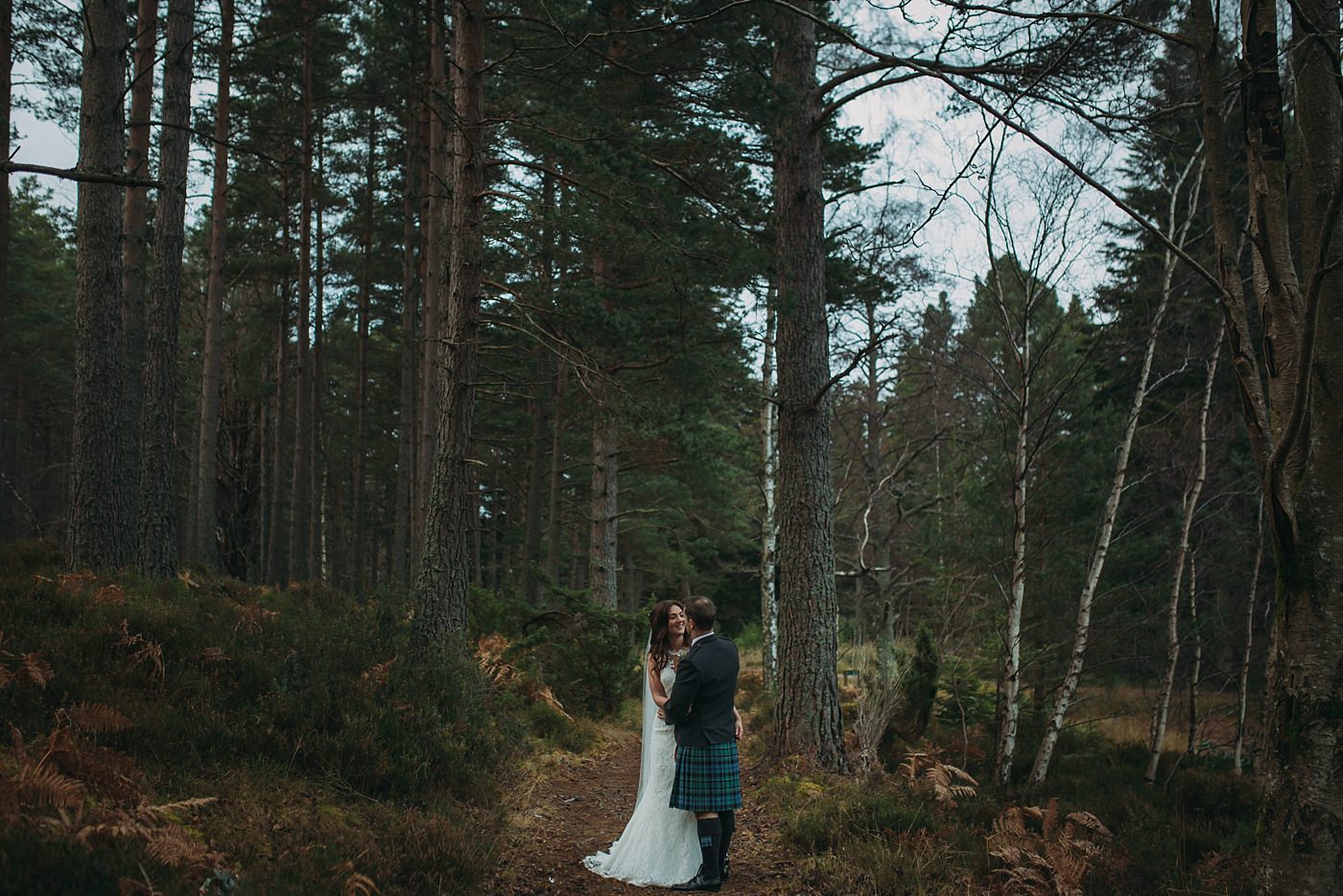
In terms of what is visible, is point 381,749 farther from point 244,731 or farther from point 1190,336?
point 1190,336

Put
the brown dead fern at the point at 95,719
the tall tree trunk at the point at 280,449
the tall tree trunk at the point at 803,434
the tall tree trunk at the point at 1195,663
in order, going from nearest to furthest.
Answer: the brown dead fern at the point at 95,719
the tall tree trunk at the point at 803,434
the tall tree trunk at the point at 1195,663
the tall tree trunk at the point at 280,449

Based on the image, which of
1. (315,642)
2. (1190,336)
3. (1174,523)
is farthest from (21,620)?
(1174,523)

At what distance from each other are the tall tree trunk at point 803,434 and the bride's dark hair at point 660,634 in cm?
270

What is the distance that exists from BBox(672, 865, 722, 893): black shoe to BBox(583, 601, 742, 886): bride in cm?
5

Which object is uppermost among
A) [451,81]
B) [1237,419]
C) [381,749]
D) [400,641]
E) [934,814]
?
[451,81]

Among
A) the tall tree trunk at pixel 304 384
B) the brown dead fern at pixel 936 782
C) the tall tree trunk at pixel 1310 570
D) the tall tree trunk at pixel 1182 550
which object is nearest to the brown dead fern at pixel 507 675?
the brown dead fern at pixel 936 782

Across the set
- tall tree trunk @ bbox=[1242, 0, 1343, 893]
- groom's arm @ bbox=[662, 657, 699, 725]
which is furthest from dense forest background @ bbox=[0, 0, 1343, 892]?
groom's arm @ bbox=[662, 657, 699, 725]

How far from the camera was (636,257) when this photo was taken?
9805 mm

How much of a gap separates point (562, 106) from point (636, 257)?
2187 mm

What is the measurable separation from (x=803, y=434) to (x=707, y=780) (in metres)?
4.19

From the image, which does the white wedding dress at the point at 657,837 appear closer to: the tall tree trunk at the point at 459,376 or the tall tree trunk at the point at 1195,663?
the tall tree trunk at the point at 459,376

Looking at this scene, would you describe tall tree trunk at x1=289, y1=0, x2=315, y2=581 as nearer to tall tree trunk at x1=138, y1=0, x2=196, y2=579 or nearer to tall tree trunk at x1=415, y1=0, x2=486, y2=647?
tall tree trunk at x1=138, y1=0, x2=196, y2=579

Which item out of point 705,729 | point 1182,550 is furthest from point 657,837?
point 1182,550

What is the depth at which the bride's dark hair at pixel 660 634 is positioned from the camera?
6.51 meters
